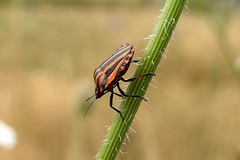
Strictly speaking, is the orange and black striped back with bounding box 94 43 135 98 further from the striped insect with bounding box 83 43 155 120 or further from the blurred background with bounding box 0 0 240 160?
the blurred background with bounding box 0 0 240 160

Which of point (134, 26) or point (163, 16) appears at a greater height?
point (134, 26)

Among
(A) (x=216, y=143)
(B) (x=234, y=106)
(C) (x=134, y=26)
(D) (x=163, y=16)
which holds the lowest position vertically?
(D) (x=163, y=16)

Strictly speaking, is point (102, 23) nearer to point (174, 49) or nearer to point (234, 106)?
point (174, 49)

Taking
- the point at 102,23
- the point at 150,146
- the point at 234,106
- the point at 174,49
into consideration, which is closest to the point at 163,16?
the point at 150,146

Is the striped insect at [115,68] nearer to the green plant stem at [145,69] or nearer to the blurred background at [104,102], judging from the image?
the blurred background at [104,102]

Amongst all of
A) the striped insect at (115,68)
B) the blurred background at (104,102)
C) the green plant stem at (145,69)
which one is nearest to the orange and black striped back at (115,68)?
the striped insect at (115,68)

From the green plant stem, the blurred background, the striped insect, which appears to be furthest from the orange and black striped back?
the green plant stem

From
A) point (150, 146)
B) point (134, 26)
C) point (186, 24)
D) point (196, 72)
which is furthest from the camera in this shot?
point (186, 24)
